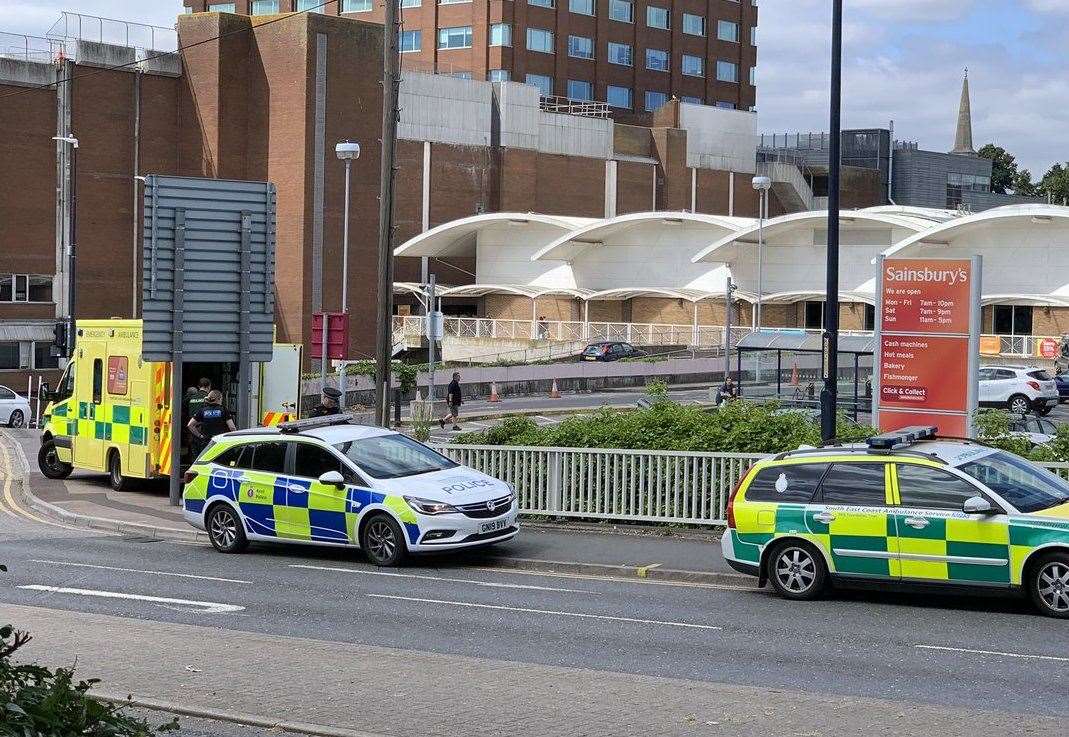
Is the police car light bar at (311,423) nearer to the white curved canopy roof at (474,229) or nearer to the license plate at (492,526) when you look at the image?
the license plate at (492,526)

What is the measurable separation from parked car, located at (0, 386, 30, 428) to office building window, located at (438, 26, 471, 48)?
47297 mm

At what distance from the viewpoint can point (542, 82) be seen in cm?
8875

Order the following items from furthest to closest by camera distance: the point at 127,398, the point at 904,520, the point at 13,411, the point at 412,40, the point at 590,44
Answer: the point at 590,44, the point at 412,40, the point at 13,411, the point at 127,398, the point at 904,520

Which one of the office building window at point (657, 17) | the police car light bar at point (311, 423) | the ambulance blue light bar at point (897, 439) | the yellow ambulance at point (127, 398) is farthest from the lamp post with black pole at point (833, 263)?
the office building window at point (657, 17)

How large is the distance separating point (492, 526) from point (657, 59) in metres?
82.0

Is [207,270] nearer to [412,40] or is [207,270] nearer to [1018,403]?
[1018,403]

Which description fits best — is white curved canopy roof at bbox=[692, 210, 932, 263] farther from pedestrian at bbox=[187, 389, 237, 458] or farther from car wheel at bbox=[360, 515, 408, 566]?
car wheel at bbox=[360, 515, 408, 566]

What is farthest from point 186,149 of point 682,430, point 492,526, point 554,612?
point 554,612

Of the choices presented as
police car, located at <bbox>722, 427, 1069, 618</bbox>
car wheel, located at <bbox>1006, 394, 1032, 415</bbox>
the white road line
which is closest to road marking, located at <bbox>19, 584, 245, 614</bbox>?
the white road line

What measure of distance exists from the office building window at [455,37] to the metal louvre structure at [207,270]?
66.1 meters

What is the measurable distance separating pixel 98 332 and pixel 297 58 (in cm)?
3828

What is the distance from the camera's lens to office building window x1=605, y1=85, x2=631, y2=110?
9238 cm

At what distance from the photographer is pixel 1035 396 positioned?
42844mm

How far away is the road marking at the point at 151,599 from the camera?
13.6m
